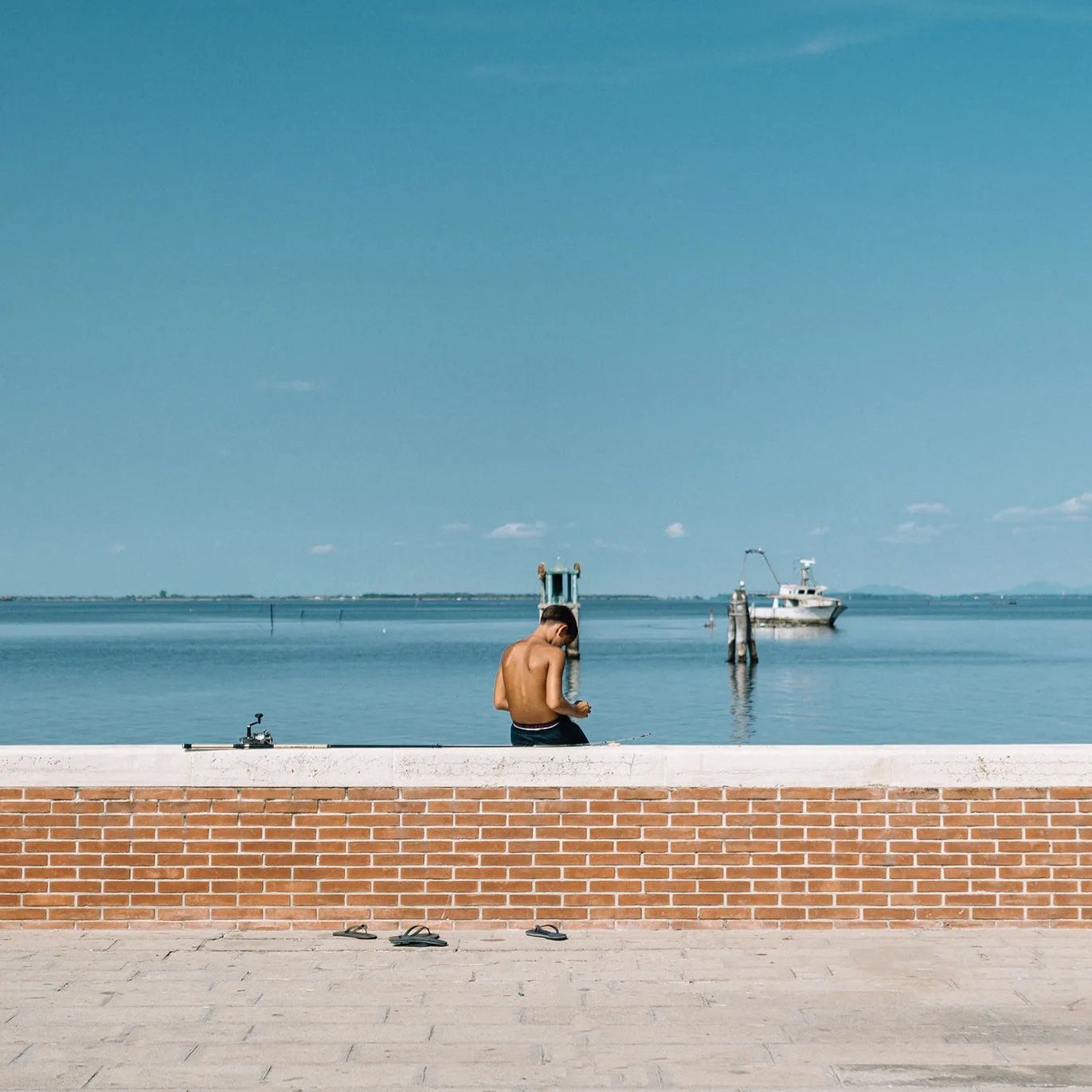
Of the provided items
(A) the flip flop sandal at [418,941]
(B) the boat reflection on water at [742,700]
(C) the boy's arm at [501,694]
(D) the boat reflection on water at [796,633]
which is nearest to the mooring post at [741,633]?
(B) the boat reflection on water at [742,700]

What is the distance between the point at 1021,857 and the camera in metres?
8.13

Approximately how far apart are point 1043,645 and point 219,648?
210ft

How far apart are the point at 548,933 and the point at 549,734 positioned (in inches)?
50.7

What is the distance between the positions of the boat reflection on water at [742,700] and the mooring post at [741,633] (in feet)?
1.54

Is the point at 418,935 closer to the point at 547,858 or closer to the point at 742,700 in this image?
the point at 547,858

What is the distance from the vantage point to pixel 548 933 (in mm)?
7945

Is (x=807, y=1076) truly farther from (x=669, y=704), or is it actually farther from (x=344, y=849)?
(x=669, y=704)

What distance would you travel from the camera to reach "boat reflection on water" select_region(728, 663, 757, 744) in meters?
43.3

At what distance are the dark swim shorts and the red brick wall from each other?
0.63m

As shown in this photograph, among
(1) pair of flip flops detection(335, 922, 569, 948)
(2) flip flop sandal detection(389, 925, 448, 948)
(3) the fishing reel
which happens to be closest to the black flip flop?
(1) pair of flip flops detection(335, 922, 569, 948)

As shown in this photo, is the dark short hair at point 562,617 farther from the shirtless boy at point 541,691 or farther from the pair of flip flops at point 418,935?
the pair of flip flops at point 418,935

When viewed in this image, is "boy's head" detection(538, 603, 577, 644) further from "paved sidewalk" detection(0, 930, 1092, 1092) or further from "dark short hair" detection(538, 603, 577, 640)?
"paved sidewalk" detection(0, 930, 1092, 1092)

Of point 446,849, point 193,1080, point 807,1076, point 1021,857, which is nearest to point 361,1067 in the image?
point 193,1080

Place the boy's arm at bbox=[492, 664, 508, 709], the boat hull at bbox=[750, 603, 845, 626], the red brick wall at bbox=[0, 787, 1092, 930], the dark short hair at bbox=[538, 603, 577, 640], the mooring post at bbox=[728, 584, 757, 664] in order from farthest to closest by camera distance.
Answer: the boat hull at bbox=[750, 603, 845, 626] < the mooring post at bbox=[728, 584, 757, 664] < the boy's arm at bbox=[492, 664, 508, 709] < the dark short hair at bbox=[538, 603, 577, 640] < the red brick wall at bbox=[0, 787, 1092, 930]
